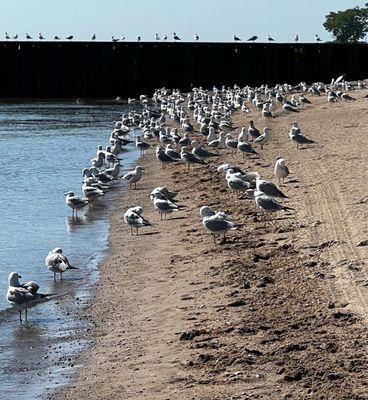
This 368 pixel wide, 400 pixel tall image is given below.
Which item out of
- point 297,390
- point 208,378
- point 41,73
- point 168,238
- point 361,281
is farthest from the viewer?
point 41,73

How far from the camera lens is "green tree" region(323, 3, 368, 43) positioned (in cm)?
8575

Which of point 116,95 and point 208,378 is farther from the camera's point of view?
point 116,95

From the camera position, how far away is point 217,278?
12.2 metres

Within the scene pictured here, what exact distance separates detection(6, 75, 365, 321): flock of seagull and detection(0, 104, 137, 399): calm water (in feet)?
1.04

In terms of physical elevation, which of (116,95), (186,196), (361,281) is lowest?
(116,95)

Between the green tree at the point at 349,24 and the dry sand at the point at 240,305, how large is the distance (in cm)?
6912

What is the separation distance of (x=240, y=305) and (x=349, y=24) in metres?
78.3

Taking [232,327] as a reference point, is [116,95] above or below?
below

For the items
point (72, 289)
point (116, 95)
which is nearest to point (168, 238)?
point (72, 289)

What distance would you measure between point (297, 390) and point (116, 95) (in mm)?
54964

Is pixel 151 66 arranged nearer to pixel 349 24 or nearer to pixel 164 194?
pixel 349 24

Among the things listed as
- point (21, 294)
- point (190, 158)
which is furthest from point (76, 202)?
point (21, 294)

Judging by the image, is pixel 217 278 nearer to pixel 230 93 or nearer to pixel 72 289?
pixel 72 289

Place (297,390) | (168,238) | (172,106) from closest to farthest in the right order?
(297,390), (168,238), (172,106)
